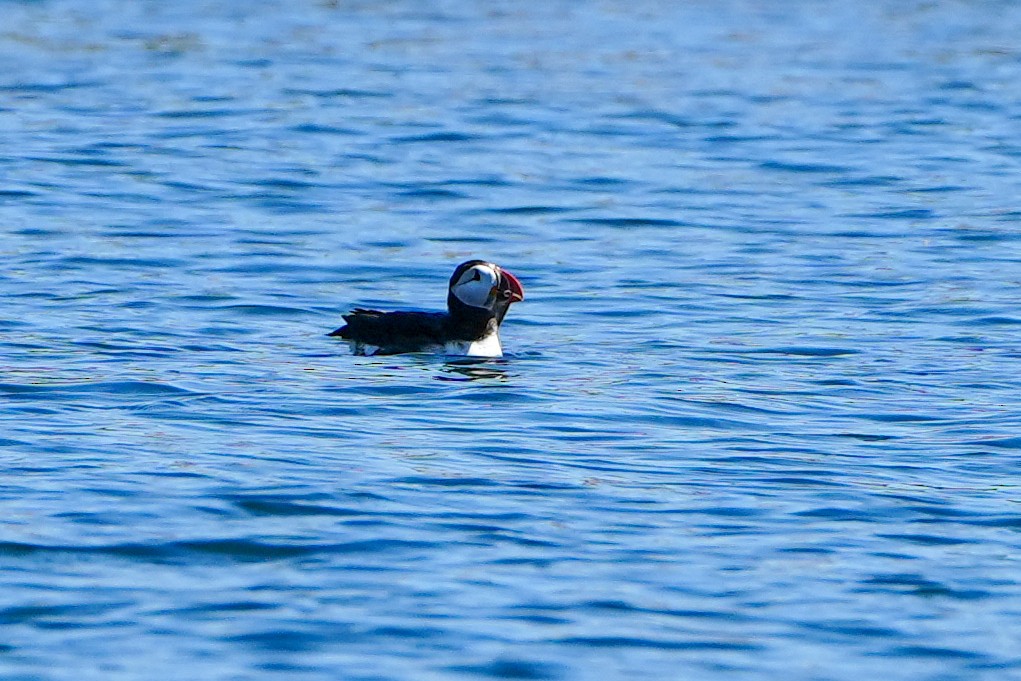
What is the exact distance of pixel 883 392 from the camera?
11742mm

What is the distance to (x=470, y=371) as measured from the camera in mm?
12414

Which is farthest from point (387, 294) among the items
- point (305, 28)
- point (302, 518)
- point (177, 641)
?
point (305, 28)

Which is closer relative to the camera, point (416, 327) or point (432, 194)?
point (416, 327)

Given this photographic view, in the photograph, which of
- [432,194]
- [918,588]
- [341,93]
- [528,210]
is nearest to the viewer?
[918,588]

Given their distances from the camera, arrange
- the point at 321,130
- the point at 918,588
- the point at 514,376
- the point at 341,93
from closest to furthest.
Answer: the point at 918,588 → the point at 514,376 → the point at 321,130 → the point at 341,93

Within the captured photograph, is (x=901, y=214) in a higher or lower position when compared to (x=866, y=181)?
lower

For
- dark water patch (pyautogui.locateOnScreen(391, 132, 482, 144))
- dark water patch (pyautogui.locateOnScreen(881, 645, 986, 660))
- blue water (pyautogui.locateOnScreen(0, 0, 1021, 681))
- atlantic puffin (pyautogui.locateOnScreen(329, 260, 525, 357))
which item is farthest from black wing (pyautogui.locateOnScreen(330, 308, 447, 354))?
dark water patch (pyautogui.locateOnScreen(391, 132, 482, 144))

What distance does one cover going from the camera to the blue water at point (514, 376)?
7.57 metres

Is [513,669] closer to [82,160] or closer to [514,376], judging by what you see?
[514,376]

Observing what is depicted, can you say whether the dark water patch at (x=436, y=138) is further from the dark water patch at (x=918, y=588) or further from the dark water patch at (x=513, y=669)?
the dark water patch at (x=513, y=669)

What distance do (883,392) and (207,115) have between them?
42.9 feet

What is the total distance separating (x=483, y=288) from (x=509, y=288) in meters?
0.30

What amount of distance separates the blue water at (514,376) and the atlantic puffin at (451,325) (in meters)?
0.17

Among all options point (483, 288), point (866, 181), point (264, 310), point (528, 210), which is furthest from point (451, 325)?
point (866, 181)
